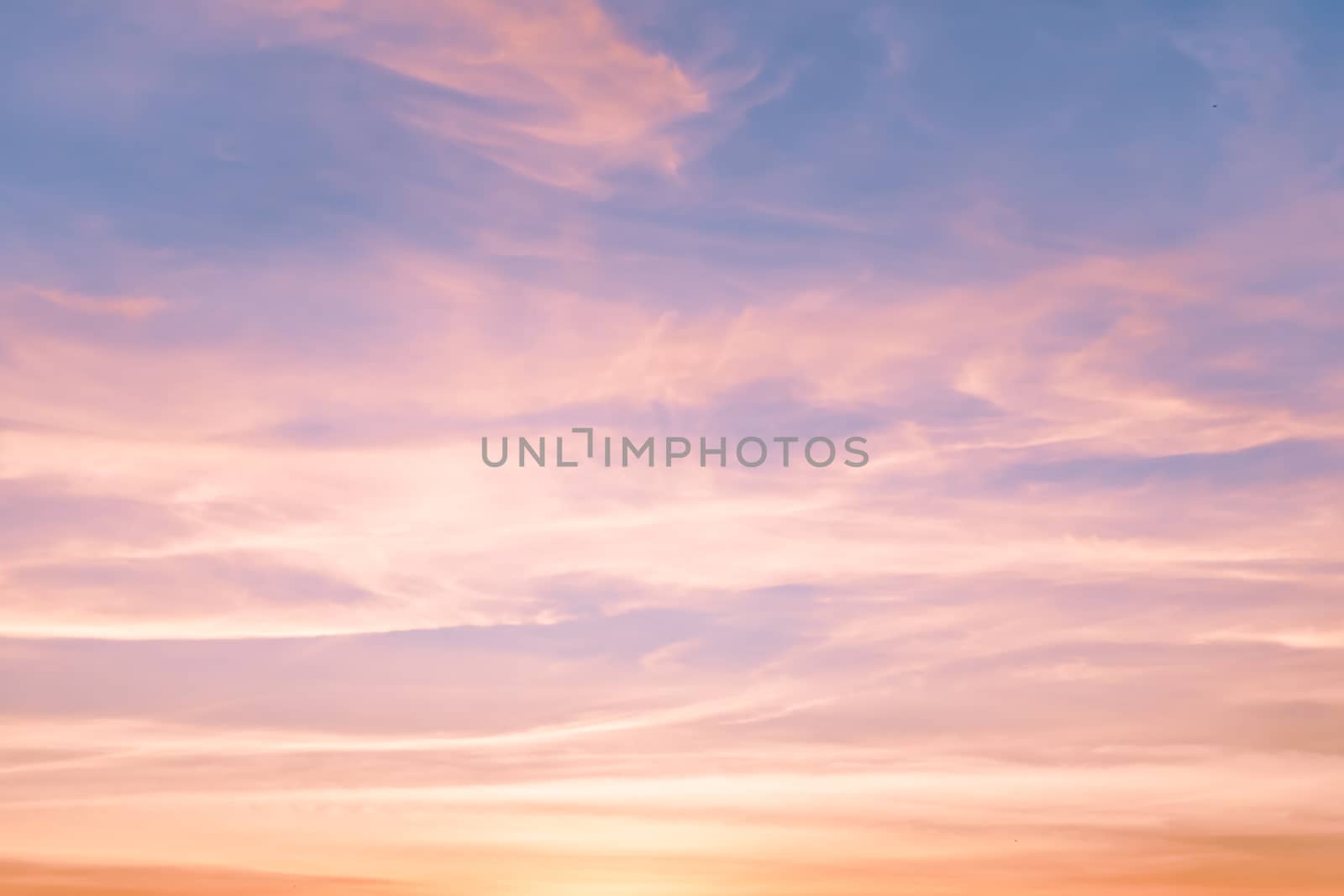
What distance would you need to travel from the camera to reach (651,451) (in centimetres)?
9881

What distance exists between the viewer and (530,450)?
98.7 m

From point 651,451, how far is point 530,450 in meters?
14.8
